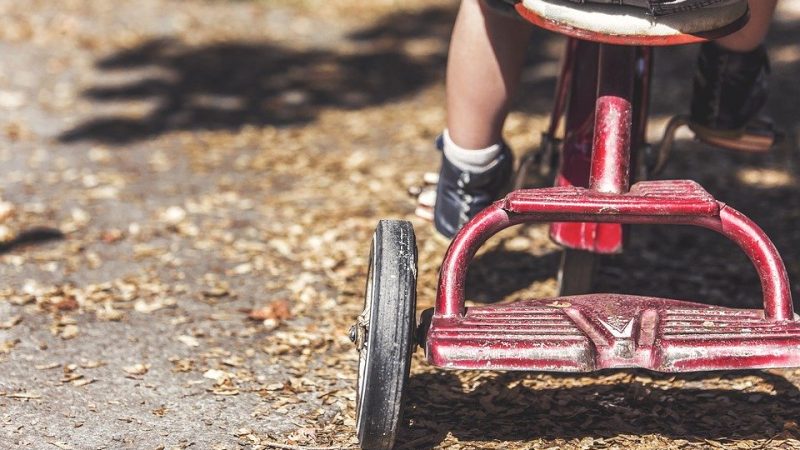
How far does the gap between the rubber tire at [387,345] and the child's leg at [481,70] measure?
57 centimetres

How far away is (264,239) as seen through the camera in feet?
11.6

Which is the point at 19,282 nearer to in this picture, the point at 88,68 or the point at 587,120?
the point at 587,120

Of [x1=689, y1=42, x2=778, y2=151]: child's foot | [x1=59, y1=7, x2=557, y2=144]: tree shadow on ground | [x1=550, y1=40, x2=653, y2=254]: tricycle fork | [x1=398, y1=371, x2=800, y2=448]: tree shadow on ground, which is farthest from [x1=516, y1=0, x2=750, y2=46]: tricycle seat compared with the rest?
[x1=59, y1=7, x2=557, y2=144]: tree shadow on ground

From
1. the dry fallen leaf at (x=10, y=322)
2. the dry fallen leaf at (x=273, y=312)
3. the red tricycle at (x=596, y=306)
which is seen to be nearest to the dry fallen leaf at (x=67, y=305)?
the dry fallen leaf at (x=10, y=322)

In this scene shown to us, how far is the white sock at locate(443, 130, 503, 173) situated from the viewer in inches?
105

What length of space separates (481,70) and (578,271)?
53cm

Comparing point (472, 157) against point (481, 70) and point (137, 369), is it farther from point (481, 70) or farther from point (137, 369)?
point (137, 369)

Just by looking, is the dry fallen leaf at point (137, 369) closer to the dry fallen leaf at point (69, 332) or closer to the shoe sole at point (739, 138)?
the dry fallen leaf at point (69, 332)

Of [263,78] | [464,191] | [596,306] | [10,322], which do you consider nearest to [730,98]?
[464,191]

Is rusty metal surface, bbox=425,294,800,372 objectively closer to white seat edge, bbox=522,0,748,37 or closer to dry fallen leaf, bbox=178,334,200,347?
white seat edge, bbox=522,0,748,37

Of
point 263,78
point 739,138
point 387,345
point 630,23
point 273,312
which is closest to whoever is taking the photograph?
point 387,345

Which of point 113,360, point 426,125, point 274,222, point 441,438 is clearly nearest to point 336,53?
point 426,125

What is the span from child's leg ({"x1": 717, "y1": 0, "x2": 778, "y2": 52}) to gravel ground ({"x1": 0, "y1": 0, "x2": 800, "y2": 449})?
0.74 m

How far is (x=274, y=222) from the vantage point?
3.67m
